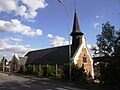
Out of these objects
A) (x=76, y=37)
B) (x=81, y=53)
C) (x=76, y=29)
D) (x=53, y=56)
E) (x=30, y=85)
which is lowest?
(x=30, y=85)

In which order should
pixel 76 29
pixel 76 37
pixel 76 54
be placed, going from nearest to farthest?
pixel 76 54
pixel 76 37
pixel 76 29

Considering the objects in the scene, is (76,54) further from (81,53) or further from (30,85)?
(30,85)

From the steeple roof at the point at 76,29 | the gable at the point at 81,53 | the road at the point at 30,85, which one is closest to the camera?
the road at the point at 30,85

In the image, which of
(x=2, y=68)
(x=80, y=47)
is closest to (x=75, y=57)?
(x=80, y=47)

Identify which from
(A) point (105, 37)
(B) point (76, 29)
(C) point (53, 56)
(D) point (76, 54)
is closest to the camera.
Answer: (A) point (105, 37)

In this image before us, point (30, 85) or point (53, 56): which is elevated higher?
point (53, 56)

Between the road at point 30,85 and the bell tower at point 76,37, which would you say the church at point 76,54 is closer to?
the bell tower at point 76,37

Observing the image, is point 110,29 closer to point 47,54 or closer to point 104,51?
point 104,51

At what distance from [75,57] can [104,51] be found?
1238cm

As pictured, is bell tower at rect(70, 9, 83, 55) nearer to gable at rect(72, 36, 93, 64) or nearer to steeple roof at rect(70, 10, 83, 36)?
steeple roof at rect(70, 10, 83, 36)

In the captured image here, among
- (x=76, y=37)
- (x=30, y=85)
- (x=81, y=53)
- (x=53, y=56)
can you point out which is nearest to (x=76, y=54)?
(x=81, y=53)

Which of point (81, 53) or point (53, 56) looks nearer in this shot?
point (81, 53)

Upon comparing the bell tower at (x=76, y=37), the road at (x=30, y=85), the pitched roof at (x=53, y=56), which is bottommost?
the road at (x=30, y=85)

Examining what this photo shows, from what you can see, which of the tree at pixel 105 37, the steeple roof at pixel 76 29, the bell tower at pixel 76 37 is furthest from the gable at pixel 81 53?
the tree at pixel 105 37
